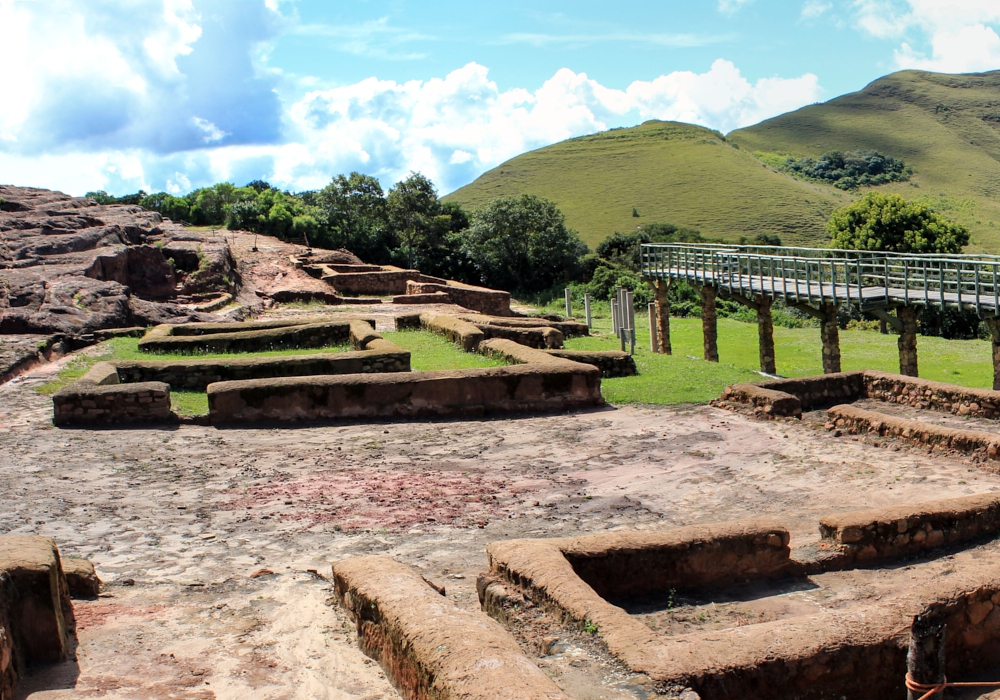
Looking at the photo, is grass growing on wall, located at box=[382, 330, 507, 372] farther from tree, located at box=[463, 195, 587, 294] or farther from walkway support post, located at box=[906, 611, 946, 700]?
tree, located at box=[463, 195, 587, 294]

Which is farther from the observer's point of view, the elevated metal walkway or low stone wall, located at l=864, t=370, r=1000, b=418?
the elevated metal walkway

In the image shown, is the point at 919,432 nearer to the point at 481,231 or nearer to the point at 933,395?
the point at 933,395

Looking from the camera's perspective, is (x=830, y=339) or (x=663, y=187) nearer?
(x=830, y=339)

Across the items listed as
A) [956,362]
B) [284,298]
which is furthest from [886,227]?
[284,298]

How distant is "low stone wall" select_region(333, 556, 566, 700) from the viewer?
3869 mm

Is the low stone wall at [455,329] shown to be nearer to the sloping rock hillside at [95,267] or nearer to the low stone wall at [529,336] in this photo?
the low stone wall at [529,336]

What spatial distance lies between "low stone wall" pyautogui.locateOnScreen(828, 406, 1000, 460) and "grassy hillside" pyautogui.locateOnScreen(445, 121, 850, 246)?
63600mm

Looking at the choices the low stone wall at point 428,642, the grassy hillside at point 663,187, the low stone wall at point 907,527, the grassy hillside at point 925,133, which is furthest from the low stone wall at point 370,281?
the grassy hillside at point 925,133

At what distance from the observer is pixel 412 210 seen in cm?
4338

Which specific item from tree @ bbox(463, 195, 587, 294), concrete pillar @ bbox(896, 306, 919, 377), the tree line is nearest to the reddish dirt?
concrete pillar @ bbox(896, 306, 919, 377)

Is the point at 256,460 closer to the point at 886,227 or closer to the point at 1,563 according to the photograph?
the point at 1,563

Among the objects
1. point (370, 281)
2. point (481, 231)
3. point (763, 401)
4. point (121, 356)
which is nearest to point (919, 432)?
point (763, 401)

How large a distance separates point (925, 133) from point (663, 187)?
40296mm

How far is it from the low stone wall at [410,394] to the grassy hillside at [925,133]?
232 ft
